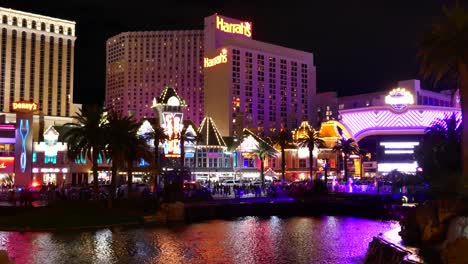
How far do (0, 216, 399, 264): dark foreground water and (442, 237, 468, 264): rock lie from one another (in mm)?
10217

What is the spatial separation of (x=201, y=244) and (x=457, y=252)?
20.6m

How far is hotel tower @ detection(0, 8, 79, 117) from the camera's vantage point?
160 meters

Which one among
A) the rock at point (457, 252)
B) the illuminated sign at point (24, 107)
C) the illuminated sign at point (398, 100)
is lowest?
the rock at point (457, 252)

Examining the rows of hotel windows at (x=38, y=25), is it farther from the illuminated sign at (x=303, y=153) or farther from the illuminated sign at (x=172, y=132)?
the illuminated sign at (x=303, y=153)

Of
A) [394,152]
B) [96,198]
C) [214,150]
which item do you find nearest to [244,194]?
[96,198]

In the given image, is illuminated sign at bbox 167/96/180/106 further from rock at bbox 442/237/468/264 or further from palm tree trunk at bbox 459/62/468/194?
rock at bbox 442/237/468/264

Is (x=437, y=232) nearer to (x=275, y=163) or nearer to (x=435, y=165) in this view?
(x=435, y=165)

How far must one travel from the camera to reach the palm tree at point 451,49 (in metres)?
36.7

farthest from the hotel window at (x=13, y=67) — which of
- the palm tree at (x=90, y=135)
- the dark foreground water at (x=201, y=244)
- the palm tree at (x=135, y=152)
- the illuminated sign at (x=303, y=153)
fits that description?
the dark foreground water at (x=201, y=244)

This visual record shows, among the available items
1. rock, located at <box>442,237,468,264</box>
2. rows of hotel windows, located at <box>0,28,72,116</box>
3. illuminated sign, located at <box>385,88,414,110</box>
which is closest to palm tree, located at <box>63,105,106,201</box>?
rock, located at <box>442,237,468,264</box>

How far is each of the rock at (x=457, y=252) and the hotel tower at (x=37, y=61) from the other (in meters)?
150

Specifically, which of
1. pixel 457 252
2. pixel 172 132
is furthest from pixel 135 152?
pixel 457 252

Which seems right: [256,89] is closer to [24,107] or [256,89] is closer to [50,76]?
[50,76]

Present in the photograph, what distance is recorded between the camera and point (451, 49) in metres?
37.4
